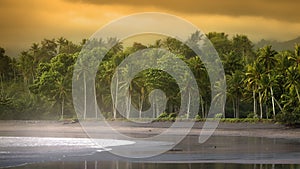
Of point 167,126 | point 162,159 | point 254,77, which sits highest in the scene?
point 254,77

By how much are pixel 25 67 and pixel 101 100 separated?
94.5ft

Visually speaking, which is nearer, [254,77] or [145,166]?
[145,166]

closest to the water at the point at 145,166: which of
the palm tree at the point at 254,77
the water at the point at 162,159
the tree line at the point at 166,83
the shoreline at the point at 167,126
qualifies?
the water at the point at 162,159

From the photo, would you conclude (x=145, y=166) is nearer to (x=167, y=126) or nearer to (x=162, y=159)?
(x=162, y=159)

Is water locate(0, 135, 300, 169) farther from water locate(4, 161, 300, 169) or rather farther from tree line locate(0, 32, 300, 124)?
tree line locate(0, 32, 300, 124)

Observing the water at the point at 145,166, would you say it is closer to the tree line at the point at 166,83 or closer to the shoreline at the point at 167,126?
the shoreline at the point at 167,126

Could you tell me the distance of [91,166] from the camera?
31719 millimetres

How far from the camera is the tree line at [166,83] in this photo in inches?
3275

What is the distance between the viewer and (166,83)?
96.8 metres

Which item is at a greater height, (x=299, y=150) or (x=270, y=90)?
(x=270, y=90)

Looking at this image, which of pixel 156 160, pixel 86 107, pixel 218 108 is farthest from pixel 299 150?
pixel 86 107

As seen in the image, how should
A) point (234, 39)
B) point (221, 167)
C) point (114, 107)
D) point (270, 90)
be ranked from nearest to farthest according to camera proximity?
point (221, 167)
point (270, 90)
point (114, 107)
point (234, 39)

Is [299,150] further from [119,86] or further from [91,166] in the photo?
[119,86]

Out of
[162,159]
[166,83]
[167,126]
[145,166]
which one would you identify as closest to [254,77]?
[167,126]
